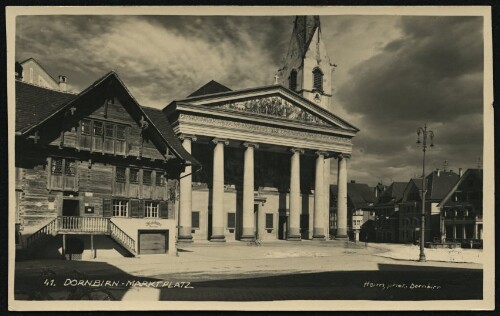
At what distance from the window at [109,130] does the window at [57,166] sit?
2.00 m

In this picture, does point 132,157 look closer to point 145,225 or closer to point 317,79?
point 145,225

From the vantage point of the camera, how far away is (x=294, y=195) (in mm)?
36812

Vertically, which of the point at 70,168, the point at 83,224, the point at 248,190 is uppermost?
the point at 70,168

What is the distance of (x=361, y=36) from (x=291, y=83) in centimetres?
2550

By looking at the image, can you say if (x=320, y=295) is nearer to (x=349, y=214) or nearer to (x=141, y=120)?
(x=141, y=120)

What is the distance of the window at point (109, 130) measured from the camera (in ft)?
63.4

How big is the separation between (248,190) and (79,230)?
17.4 metres

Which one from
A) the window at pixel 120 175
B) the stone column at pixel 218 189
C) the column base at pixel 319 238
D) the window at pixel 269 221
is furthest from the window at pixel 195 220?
the window at pixel 120 175

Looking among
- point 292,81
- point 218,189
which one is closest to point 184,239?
point 218,189

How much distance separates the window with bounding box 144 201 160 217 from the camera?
70.7 feet

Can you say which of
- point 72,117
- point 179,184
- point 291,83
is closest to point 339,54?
point 72,117

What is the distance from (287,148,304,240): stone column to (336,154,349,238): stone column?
150 inches

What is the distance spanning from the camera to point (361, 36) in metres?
16.3

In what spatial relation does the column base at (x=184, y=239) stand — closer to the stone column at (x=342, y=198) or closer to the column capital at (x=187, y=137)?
the column capital at (x=187, y=137)
